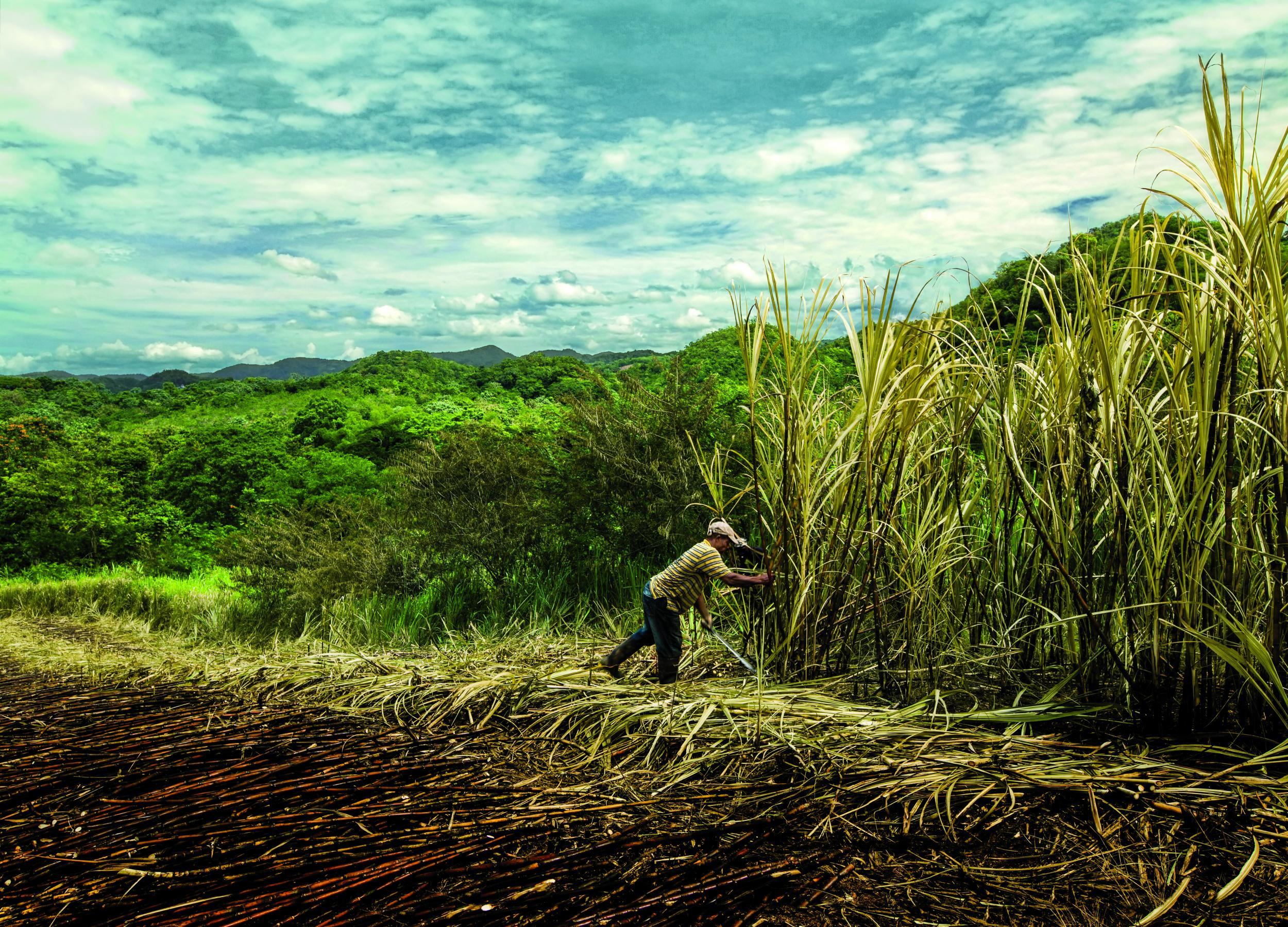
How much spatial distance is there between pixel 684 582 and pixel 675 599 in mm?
95

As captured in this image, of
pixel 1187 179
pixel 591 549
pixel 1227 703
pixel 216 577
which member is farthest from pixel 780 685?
pixel 216 577

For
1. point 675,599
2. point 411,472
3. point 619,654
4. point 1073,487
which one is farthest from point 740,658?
point 411,472

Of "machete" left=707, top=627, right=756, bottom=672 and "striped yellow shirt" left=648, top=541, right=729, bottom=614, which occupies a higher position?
"striped yellow shirt" left=648, top=541, right=729, bottom=614

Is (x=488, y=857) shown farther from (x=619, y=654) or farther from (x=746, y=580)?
(x=619, y=654)

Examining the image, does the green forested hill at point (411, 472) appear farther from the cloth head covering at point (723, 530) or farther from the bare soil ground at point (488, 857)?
the bare soil ground at point (488, 857)

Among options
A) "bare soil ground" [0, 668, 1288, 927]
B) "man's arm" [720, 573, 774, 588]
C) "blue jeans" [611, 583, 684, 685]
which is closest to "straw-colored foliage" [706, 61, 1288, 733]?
"man's arm" [720, 573, 774, 588]

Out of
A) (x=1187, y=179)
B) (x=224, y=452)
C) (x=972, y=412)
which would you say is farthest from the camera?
(x=224, y=452)

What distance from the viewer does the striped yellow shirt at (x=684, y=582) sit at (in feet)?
12.9

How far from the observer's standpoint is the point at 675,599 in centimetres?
399

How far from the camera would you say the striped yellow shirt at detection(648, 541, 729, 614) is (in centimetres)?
393

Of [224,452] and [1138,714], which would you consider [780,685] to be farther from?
[224,452]

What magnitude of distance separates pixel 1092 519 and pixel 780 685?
1411 mm

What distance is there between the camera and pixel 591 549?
23.4 feet

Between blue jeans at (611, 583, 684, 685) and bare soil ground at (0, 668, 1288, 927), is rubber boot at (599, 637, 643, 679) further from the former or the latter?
bare soil ground at (0, 668, 1288, 927)
